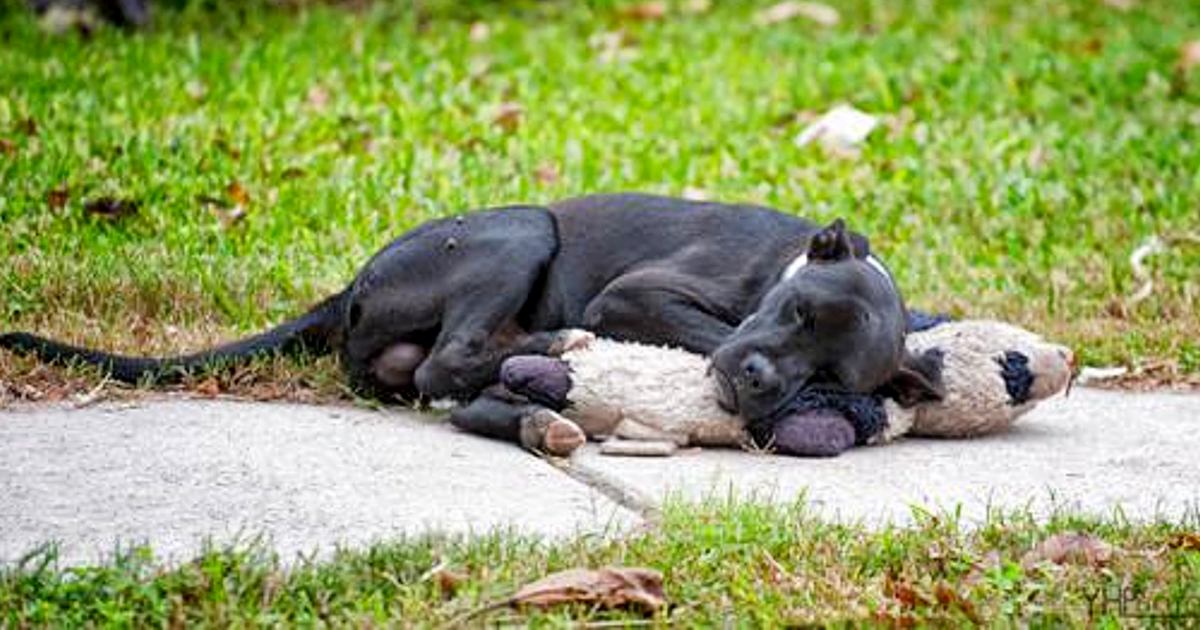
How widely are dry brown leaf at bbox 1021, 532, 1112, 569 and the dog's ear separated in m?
1.52

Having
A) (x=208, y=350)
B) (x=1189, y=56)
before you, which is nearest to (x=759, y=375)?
(x=208, y=350)

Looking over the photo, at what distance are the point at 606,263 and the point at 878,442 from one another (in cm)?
121

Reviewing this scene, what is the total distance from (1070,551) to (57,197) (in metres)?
5.37

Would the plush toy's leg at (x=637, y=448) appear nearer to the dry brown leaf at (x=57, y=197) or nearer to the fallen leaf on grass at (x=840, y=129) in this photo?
the dry brown leaf at (x=57, y=197)

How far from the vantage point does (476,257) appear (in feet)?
21.5

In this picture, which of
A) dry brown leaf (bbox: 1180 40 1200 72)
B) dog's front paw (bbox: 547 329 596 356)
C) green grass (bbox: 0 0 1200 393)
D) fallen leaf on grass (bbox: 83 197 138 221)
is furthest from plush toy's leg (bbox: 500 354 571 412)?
dry brown leaf (bbox: 1180 40 1200 72)

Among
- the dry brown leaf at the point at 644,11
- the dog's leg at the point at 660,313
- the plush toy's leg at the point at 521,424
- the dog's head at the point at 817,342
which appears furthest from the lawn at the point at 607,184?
the dog's leg at the point at 660,313

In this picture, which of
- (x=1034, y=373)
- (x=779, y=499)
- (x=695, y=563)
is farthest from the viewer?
(x=1034, y=373)

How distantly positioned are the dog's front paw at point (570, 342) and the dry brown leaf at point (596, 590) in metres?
1.85

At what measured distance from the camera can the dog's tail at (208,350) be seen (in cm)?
639

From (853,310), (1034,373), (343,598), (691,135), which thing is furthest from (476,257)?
(691,135)

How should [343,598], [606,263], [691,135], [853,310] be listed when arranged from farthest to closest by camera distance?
[691,135]
[606,263]
[853,310]
[343,598]

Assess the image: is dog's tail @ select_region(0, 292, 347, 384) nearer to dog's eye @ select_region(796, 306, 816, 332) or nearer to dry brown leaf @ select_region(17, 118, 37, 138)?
dog's eye @ select_region(796, 306, 816, 332)

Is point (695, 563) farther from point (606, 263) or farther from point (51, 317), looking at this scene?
point (51, 317)
